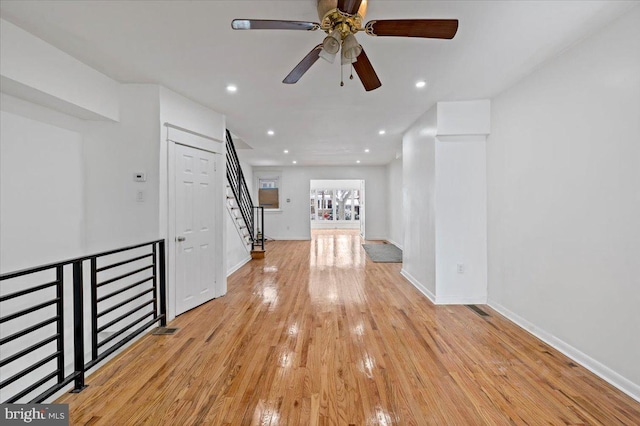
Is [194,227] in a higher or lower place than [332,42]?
lower

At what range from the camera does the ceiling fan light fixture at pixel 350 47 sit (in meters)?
1.72

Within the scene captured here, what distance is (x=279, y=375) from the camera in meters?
Answer: 2.10

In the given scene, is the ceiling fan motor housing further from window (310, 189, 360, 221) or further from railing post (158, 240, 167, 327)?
window (310, 189, 360, 221)

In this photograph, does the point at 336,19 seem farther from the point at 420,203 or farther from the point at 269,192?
the point at 269,192

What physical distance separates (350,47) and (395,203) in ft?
22.8

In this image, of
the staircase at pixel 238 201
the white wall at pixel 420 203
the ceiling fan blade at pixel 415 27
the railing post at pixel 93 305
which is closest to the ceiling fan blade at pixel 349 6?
the ceiling fan blade at pixel 415 27

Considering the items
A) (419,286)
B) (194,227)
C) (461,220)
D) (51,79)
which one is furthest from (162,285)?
(461,220)

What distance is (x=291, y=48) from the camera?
2307 millimetres

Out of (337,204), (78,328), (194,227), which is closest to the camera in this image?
(78,328)

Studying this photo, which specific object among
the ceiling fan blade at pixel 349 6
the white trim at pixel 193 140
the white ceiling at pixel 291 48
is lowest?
the white trim at pixel 193 140

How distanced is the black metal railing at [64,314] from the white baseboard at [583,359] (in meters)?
→ 3.88

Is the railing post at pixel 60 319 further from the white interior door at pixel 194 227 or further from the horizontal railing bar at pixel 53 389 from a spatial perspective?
the white interior door at pixel 194 227

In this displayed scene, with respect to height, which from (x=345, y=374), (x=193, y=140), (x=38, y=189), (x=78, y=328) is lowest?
(x=345, y=374)

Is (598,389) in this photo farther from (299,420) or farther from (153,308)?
(153,308)
